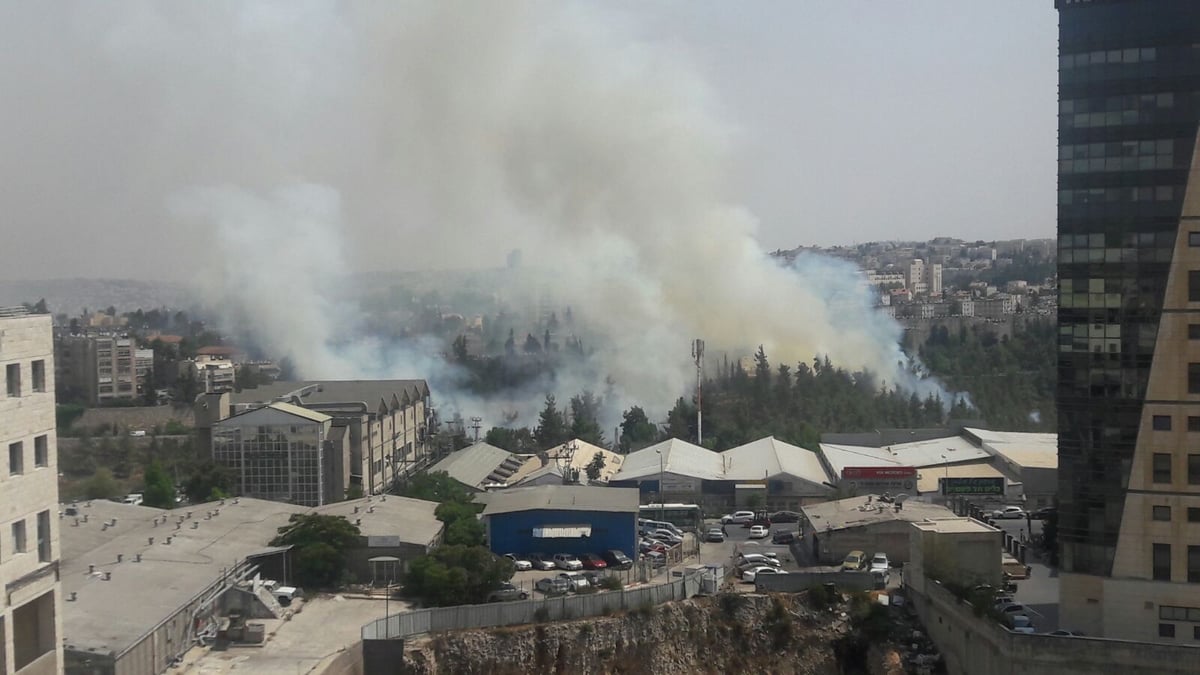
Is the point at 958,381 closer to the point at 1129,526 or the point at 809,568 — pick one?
the point at 809,568

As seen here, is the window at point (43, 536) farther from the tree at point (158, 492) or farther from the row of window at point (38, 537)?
the tree at point (158, 492)

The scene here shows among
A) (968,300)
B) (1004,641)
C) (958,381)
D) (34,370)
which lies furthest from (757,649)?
(968,300)

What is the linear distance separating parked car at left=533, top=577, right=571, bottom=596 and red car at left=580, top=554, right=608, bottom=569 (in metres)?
1.68

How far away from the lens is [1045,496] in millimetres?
26781

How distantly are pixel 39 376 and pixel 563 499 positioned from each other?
12.3 meters

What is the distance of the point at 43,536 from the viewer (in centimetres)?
1175

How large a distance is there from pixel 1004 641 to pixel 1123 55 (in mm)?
7025

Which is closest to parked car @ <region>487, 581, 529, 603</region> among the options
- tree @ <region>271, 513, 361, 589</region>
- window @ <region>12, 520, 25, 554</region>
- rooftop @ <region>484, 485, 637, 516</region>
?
tree @ <region>271, 513, 361, 589</region>

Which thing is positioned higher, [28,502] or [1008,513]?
[28,502]

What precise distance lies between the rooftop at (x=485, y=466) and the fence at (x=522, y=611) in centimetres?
1131

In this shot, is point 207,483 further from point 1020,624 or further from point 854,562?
point 1020,624

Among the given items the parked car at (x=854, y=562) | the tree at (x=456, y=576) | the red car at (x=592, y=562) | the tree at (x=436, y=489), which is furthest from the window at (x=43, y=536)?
the tree at (x=436, y=489)

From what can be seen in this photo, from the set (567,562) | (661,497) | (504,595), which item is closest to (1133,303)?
(504,595)

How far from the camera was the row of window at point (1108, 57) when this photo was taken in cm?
1489
